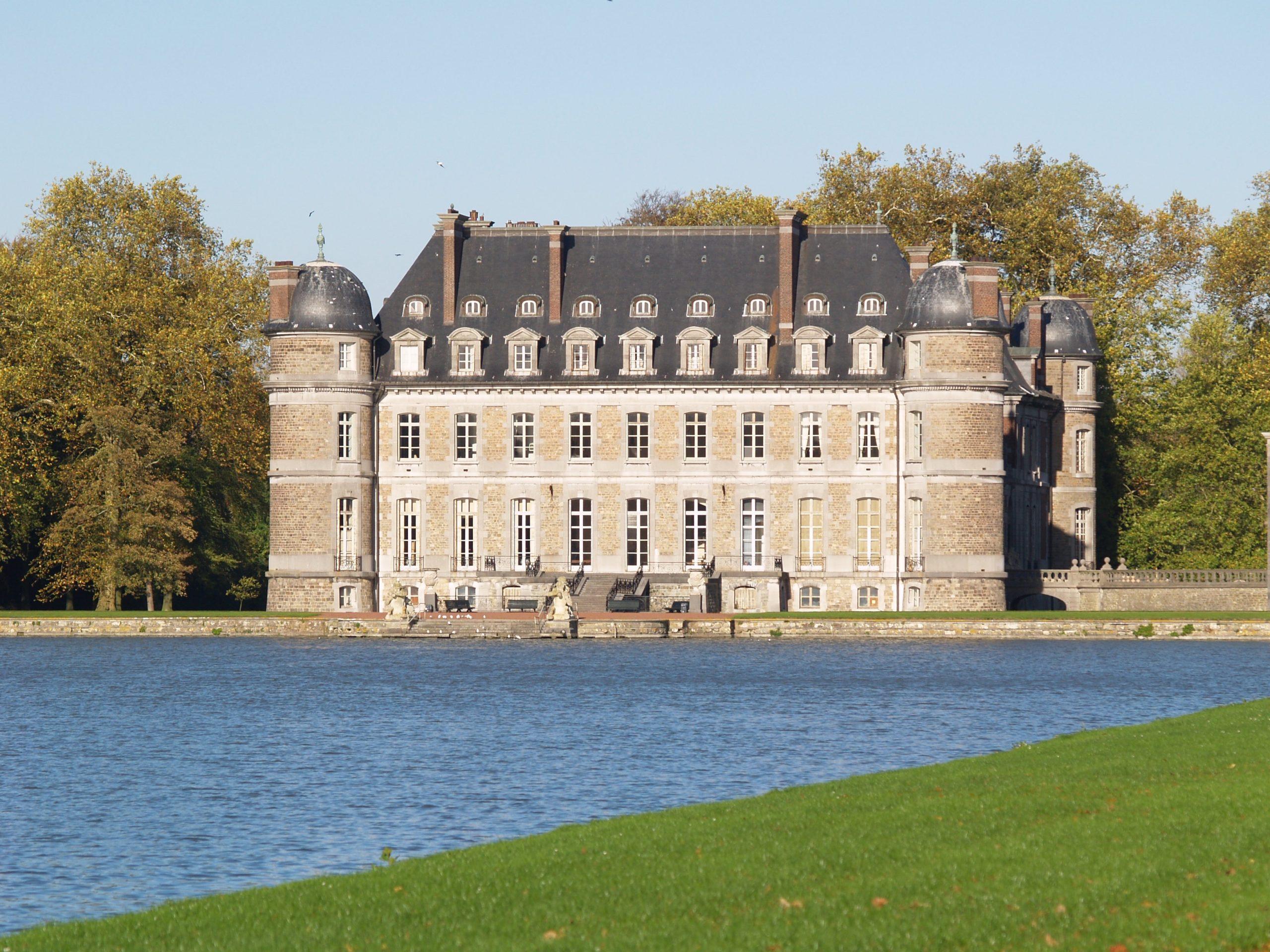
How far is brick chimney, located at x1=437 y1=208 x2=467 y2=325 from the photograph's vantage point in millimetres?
65312

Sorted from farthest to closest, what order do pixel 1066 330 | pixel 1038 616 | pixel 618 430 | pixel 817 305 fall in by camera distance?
pixel 1066 330 < pixel 618 430 < pixel 817 305 < pixel 1038 616

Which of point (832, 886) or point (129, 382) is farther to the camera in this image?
point (129, 382)

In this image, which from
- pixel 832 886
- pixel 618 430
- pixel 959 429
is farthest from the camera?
pixel 618 430

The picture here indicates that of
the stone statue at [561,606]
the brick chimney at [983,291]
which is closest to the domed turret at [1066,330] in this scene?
the brick chimney at [983,291]

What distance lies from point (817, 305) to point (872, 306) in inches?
68.3

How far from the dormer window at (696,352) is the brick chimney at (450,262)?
7.58m

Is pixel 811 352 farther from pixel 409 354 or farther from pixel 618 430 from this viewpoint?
pixel 409 354

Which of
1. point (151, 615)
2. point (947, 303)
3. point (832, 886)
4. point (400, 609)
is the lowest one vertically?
point (832, 886)

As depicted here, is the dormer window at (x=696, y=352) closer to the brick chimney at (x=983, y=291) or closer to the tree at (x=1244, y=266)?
the brick chimney at (x=983, y=291)

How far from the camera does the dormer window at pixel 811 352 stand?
63.4 m

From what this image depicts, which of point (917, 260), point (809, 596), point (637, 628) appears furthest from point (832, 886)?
point (917, 260)

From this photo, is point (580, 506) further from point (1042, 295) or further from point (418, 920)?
point (418, 920)

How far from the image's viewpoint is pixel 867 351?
63.5 metres

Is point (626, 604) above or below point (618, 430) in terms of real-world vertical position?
below
